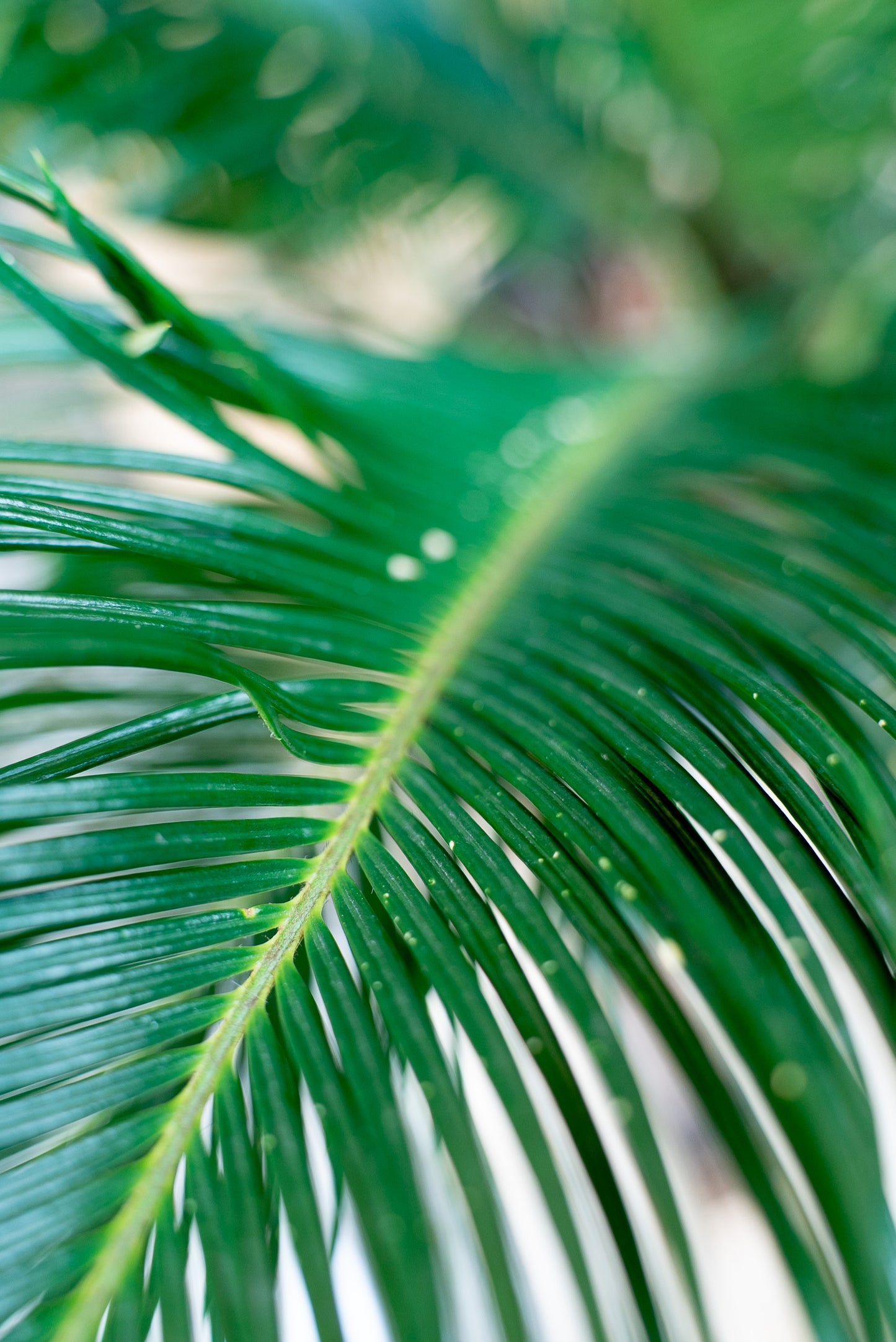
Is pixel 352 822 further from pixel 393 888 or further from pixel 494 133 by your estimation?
pixel 494 133

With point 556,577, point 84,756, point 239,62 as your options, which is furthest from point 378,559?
point 239,62

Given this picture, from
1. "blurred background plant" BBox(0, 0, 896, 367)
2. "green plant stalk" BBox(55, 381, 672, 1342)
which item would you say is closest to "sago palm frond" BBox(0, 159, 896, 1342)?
"green plant stalk" BBox(55, 381, 672, 1342)

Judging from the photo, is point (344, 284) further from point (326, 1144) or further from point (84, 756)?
point (326, 1144)

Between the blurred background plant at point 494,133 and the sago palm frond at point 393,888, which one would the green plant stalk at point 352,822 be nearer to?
the sago palm frond at point 393,888

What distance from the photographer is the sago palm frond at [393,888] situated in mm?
231

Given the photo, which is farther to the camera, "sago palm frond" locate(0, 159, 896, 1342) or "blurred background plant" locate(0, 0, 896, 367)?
"blurred background plant" locate(0, 0, 896, 367)

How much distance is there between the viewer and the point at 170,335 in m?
0.42

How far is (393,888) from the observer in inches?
11.5

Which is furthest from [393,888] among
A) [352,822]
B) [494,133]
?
[494,133]

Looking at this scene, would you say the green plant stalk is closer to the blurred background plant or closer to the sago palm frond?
the sago palm frond

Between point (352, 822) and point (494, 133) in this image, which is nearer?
point (352, 822)

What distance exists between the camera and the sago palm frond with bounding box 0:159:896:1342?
0.76ft

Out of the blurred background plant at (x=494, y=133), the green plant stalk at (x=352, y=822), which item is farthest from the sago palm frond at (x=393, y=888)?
the blurred background plant at (x=494, y=133)

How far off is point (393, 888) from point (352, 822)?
4 cm
